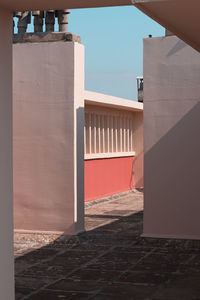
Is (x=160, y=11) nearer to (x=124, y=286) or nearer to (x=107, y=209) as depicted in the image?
(x=124, y=286)

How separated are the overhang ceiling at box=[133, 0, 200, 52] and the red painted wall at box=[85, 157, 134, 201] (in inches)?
400

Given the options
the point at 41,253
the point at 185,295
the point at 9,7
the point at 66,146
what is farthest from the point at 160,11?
the point at 66,146

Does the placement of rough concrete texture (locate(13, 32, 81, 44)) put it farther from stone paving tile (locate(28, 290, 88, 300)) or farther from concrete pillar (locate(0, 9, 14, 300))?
concrete pillar (locate(0, 9, 14, 300))

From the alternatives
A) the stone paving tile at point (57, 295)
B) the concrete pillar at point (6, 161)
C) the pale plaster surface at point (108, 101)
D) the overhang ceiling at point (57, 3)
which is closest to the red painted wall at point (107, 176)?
the pale plaster surface at point (108, 101)

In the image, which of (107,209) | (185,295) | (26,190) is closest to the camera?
(185,295)

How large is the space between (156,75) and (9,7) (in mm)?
5646

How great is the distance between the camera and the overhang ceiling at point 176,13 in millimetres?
4277

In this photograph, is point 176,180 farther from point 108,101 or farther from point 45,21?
point 108,101

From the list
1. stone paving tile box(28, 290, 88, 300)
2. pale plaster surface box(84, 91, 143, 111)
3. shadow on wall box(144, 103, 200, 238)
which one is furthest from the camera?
pale plaster surface box(84, 91, 143, 111)

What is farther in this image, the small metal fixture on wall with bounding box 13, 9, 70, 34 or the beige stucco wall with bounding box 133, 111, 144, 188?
the beige stucco wall with bounding box 133, 111, 144, 188

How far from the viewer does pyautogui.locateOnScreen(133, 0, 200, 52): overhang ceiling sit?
14.0 ft

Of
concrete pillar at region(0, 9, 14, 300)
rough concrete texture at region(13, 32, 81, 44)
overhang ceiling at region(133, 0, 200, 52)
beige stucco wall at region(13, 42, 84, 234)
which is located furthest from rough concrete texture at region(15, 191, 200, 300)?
rough concrete texture at region(13, 32, 81, 44)

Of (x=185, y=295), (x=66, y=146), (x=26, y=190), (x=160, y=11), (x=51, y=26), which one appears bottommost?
(x=185, y=295)

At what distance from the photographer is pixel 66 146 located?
398 inches
